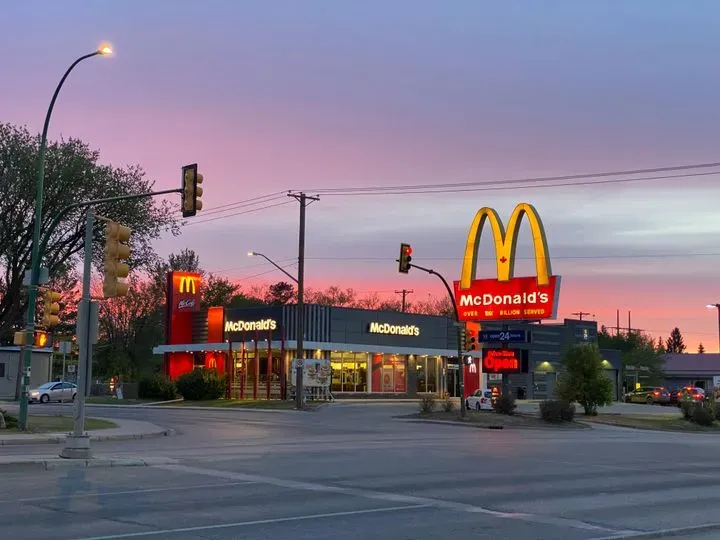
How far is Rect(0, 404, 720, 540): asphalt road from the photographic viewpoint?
1074cm

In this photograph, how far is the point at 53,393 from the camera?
5875 centimetres

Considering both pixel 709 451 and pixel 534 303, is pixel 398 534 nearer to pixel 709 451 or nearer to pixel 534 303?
pixel 709 451

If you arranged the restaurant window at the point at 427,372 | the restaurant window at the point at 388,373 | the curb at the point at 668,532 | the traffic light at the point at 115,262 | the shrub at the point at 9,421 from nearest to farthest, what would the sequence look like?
the curb at the point at 668,532, the traffic light at the point at 115,262, the shrub at the point at 9,421, the restaurant window at the point at 388,373, the restaurant window at the point at 427,372

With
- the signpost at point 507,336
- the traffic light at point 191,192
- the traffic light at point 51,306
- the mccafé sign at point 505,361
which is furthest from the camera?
the signpost at point 507,336

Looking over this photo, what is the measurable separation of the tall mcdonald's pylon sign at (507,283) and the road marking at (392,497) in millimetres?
36835

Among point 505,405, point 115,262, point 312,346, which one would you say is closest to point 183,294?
point 312,346

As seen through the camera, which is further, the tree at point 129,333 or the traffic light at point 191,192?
the tree at point 129,333

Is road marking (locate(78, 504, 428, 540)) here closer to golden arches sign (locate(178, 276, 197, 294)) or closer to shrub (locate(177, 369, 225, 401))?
shrub (locate(177, 369, 225, 401))

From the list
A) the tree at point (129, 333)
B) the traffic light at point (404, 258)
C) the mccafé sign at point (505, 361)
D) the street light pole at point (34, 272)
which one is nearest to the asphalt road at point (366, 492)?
the street light pole at point (34, 272)

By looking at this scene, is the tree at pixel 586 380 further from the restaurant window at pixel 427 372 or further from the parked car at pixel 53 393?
the parked car at pixel 53 393

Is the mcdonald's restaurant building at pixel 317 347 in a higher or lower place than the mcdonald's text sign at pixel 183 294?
lower

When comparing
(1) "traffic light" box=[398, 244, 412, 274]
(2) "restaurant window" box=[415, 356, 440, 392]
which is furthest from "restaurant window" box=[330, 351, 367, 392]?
(1) "traffic light" box=[398, 244, 412, 274]

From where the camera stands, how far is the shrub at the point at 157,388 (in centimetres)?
6003

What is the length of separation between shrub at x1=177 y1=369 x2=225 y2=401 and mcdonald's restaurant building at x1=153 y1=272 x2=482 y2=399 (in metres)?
1.78
